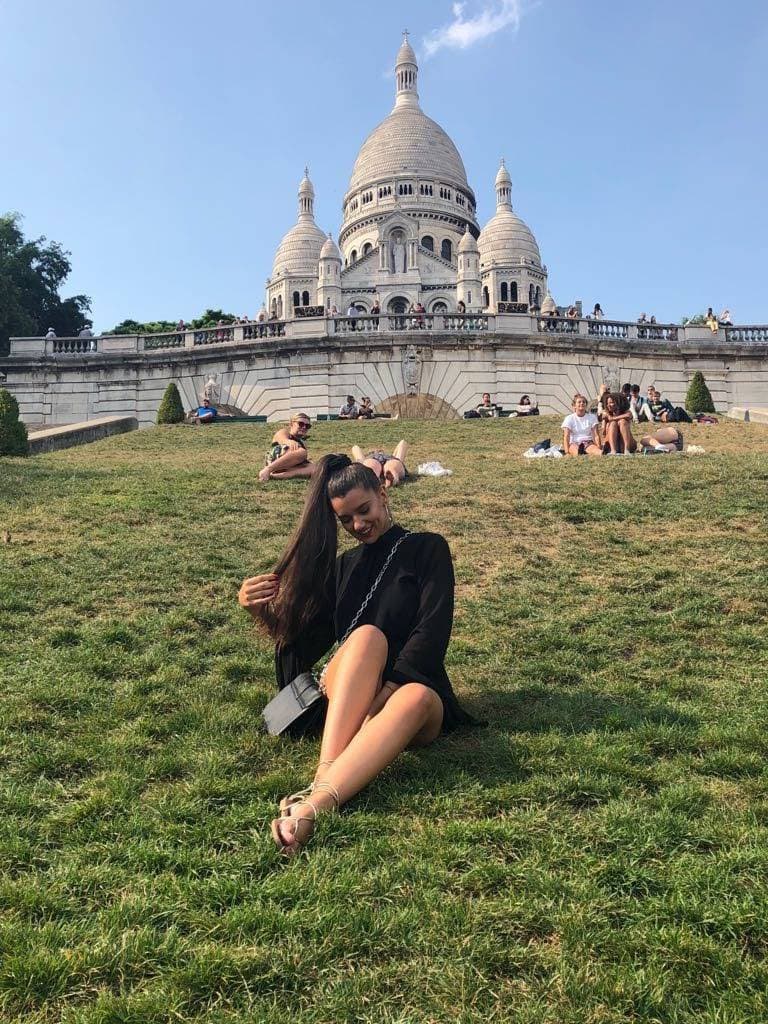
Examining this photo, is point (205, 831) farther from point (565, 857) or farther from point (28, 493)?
point (28, 493)

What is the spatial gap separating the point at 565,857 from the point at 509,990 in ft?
2.60

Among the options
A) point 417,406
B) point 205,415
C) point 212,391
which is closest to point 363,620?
point 205,415

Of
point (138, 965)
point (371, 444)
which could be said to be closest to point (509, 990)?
point (138, 965)

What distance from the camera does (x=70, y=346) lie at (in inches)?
1240

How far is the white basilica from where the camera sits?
249ft

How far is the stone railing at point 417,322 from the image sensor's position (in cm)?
2916

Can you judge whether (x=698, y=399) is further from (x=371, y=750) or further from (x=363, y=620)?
(x=371, y=750)

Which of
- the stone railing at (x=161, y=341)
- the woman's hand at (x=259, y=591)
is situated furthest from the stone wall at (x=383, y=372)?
the woman's hand at (x=259, y=591)

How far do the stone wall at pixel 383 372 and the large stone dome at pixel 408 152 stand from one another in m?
62.8

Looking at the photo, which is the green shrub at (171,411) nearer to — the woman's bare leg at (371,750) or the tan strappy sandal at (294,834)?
the woman's bare leg at (371,750)

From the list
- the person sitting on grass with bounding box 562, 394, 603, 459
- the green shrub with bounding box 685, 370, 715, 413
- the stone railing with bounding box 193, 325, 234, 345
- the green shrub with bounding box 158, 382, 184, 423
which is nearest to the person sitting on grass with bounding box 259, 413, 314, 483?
the person sitting on grass with bounding box 562, 394, 603, 459

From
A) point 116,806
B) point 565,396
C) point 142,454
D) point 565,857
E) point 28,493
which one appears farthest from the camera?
point 565,396

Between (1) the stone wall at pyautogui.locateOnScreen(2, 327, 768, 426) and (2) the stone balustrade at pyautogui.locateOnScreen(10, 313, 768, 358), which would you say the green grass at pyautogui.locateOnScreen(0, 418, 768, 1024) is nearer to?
(1) the stone wall at pyautogui.locateOnScreen(2, 327, 768, 426)

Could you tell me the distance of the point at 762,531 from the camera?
915 centimetres
